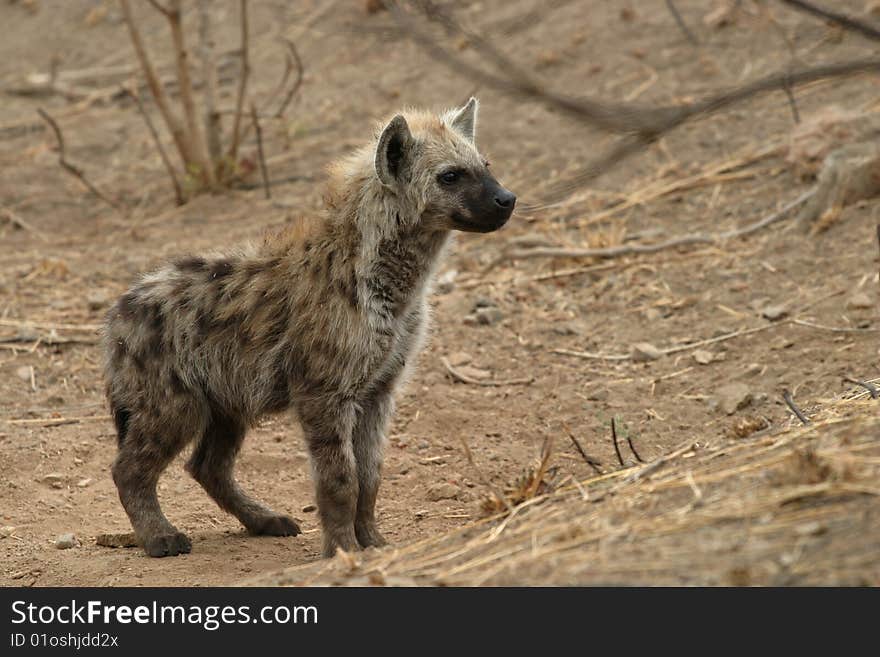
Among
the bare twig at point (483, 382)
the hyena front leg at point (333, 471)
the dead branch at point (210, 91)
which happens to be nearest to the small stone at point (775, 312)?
the bare twig at point (483, 382)

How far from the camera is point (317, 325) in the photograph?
15.4ft

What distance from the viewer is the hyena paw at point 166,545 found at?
4.81 metres

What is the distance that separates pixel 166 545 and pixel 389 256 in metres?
1.43

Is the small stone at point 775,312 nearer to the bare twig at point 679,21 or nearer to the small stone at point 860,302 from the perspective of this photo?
the small stone at point 860,302

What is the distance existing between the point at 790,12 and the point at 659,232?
3.04 meters

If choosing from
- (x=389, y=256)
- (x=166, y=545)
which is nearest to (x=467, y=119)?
(x=389, y=256)

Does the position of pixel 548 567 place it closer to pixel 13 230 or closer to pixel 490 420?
pixel 490 420

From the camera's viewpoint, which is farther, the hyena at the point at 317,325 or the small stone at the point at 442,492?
the small stone at the point at 442,492

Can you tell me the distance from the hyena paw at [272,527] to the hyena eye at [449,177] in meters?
1.57

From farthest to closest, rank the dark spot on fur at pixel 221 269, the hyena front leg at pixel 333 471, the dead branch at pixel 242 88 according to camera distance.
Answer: the dead branch at pixel 242 88
the dark spot on fur at pixel 221 269
the hyena front leg at pixel 333 471

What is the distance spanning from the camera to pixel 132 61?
11.7m

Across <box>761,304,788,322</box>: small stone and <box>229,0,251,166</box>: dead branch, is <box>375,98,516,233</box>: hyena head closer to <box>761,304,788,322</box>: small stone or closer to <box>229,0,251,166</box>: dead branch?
<box>761,304,788,322</box>: small stone

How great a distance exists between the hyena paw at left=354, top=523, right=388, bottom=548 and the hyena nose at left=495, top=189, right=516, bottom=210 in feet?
4.46
